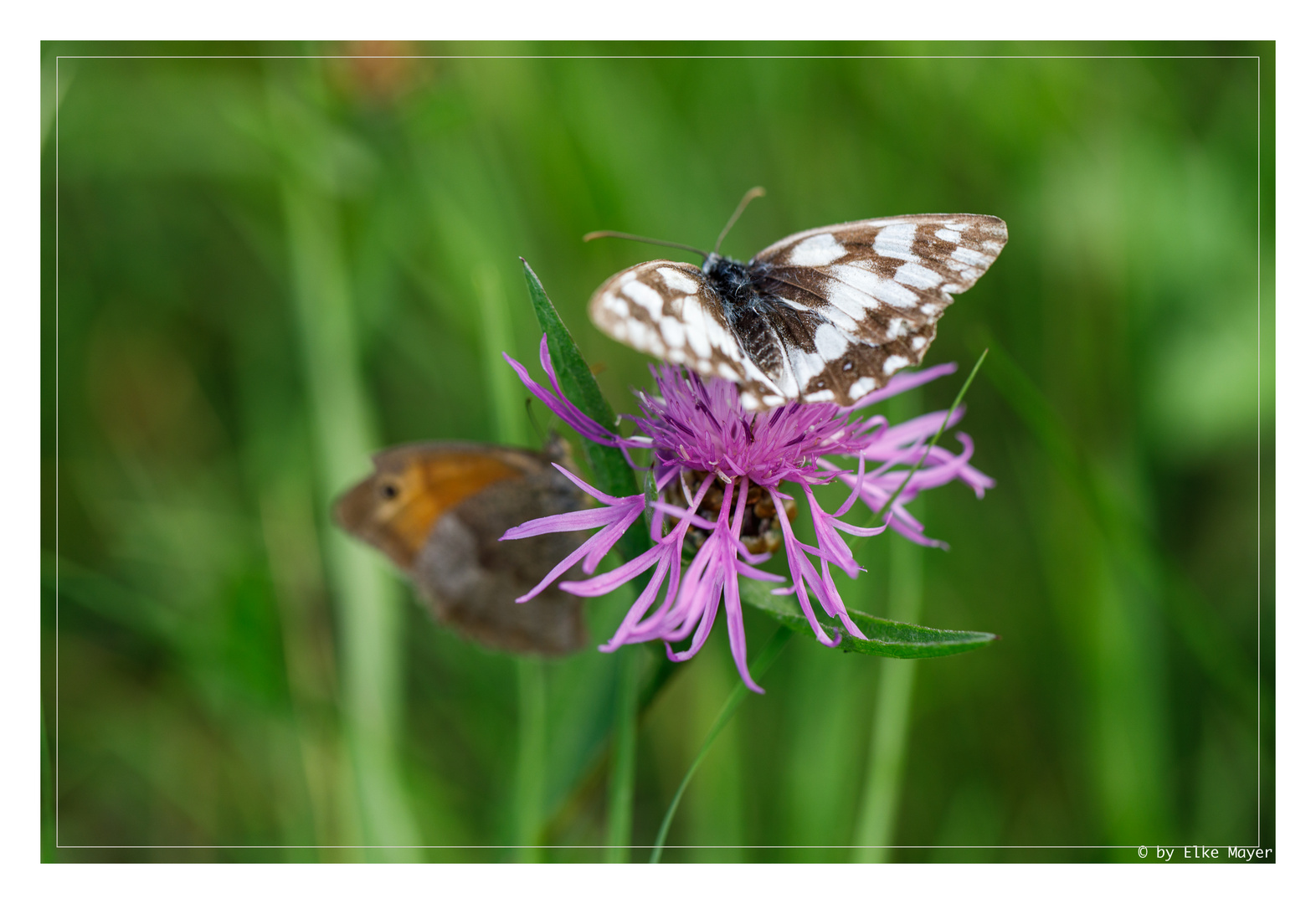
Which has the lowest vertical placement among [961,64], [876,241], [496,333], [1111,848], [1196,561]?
[1111,848]

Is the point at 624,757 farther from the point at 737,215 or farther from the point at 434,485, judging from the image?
the point at 737,215

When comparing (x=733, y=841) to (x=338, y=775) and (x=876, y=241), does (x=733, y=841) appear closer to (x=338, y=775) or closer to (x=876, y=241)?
(x=338, y=775)

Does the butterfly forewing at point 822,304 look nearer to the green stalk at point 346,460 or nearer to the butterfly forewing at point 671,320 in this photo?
the butterfly forewing at point 671,320

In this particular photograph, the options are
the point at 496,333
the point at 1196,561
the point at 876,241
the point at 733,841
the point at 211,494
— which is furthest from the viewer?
the point at 211,494

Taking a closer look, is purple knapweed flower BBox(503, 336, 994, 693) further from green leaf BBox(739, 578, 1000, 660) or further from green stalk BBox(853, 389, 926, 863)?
green stalk BBox(853, 389, 926, 863)

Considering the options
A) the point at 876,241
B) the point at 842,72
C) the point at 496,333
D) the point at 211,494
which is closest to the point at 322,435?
the point at 211,494
